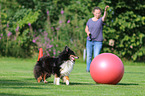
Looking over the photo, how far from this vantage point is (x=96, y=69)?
361 inches

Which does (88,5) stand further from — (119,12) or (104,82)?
(104,82)

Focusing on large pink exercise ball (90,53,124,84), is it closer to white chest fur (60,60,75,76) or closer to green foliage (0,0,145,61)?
white chest fur (60,60,75,76)

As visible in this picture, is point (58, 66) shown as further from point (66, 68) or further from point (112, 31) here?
point (112, 31)

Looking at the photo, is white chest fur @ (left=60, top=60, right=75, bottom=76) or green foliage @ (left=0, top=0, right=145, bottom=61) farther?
green foliage @ (left=0, top=0, right=145, bottom=61)

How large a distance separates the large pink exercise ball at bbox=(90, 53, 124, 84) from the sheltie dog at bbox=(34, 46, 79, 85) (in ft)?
2.65

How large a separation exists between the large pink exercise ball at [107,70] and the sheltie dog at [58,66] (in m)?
0.81

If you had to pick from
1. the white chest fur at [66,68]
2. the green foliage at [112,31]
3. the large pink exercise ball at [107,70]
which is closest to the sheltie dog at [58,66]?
the white chest fur at [66,68]

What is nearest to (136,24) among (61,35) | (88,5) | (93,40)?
(88,5)

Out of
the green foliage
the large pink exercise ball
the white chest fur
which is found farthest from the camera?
the green foliage

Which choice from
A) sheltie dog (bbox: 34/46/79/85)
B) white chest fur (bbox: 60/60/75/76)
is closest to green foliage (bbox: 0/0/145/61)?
sheltie dog (bbox: 34/46/79/85)

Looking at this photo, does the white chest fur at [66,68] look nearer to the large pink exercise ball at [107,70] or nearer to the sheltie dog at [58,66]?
the sheltie dog at [58,66]

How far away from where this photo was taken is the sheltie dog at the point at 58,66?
862 cm

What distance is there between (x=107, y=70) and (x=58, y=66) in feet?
4.29

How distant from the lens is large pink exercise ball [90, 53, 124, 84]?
902 centimetres
